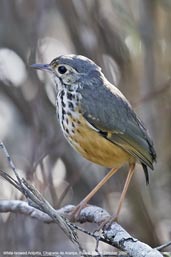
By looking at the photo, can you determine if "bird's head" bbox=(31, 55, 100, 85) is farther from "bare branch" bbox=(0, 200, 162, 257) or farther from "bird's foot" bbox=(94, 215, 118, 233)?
"bird's foot" bbox=(94, 215, 118, 233)

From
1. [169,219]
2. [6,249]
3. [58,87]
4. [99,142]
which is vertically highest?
[58,87]

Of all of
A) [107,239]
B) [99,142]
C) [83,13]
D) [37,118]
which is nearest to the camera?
[107,239]

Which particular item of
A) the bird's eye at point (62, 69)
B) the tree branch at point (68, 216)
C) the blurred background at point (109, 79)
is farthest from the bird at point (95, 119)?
the blurred background at point (109, 79)

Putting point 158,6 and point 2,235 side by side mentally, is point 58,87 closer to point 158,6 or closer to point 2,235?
point 2,235

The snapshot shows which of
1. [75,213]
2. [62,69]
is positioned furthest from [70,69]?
[75,213]

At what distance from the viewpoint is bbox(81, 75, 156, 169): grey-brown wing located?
5215mm

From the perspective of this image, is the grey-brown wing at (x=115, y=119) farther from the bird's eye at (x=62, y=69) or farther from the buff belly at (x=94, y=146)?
the bird's eye at (x=62, y=69)

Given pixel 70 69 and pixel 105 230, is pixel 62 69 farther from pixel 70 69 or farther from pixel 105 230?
pixel 105 230

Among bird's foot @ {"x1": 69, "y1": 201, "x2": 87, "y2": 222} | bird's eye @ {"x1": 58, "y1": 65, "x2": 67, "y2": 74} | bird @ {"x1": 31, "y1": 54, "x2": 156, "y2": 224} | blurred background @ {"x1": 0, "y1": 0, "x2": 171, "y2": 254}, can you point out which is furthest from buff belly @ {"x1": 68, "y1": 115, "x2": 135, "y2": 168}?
blurred background @ {"x1": 0, "y1": 0, "x2": 171, "y2": 254}

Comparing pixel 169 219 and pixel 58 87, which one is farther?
pixel 169 219

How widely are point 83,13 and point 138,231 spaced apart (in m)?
2.16

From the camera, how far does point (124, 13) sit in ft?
23.4

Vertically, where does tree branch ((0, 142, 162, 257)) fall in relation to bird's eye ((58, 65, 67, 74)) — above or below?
below

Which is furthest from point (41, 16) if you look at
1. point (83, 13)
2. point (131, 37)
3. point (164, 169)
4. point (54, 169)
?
point (164, 169)
